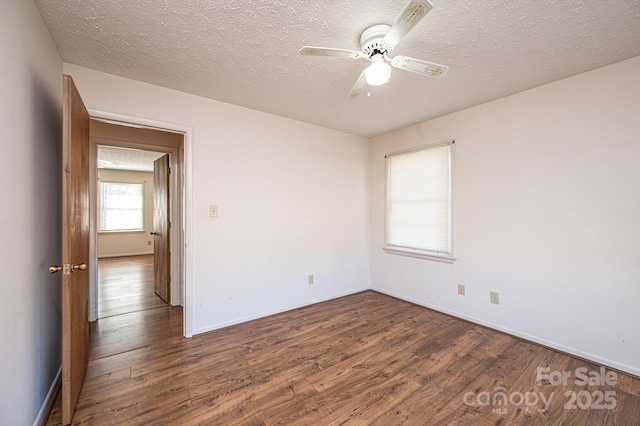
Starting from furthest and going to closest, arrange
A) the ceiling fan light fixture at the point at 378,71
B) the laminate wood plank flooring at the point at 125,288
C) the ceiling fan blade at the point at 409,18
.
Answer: the laminate wood plank flooring at the point at 125,288
the ceiling fan light fixture at the point at 378,71
the ceiling fan blade at the point at 409,18

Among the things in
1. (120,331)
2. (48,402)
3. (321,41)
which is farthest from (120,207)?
(321,41)

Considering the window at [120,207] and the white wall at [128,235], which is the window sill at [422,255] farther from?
the window at [120,207]

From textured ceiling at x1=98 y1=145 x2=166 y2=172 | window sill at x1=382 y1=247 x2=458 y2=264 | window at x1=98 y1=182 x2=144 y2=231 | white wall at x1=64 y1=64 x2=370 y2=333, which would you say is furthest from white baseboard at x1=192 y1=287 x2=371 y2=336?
window at x1=98 y1=182 x2=144 y2=231

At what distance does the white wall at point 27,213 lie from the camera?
119 centimetres

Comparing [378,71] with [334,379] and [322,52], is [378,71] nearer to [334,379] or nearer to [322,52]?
[322,52]

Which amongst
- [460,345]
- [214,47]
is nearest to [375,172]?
[460,345]

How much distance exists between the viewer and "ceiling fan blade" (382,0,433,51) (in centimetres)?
114

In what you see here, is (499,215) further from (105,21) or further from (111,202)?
(111,202)

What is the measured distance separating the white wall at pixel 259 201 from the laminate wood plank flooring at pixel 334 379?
526 millimetres

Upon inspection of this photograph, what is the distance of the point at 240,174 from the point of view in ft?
9.54

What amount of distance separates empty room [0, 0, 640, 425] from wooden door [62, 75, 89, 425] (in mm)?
18

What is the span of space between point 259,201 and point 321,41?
181 cm

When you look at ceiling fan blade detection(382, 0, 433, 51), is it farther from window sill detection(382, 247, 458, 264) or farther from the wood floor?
window sill detection(382, 247, 458, 264)

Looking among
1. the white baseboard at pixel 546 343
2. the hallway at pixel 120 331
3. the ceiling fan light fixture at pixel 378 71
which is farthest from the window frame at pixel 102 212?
the ceiling fan light fixture at pixel 378 71
